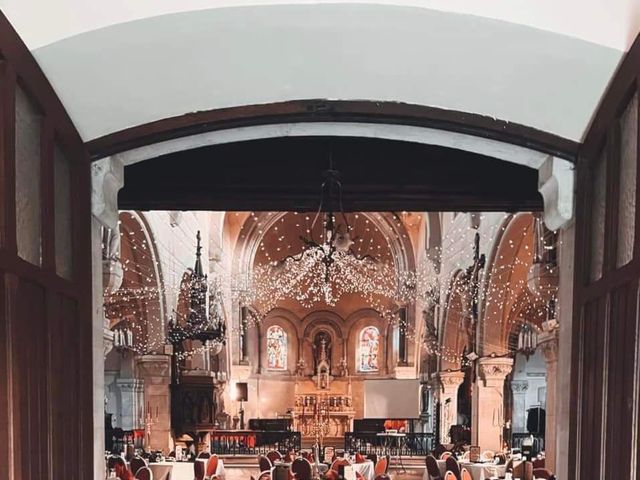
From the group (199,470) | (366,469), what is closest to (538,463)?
(366,469)

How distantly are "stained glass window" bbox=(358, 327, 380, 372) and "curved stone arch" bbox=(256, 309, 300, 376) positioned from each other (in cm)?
229

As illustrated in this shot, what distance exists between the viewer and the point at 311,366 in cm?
2456

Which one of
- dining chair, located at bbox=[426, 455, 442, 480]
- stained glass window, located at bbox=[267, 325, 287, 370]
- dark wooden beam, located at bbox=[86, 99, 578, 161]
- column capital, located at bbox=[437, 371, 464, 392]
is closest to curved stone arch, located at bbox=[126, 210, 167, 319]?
dining chair, located at bbox=[426, 455, 442, 480]

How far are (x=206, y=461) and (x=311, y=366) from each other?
1346cm

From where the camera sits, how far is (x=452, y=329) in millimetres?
16219

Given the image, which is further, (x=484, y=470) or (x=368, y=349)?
(x=368, y=349)

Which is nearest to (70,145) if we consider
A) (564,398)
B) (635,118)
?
(635,118)

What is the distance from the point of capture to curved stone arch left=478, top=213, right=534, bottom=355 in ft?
38.4

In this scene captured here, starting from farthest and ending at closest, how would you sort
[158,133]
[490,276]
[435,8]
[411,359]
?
[411,359] < [490,276] < [158,133] < [435,8]

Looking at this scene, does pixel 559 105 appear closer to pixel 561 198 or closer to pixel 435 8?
pixel 561 198

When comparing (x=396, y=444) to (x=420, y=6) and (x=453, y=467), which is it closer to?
(x=453, y=467)

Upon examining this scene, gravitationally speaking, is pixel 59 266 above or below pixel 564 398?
above

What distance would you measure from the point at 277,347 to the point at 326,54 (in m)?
23.1

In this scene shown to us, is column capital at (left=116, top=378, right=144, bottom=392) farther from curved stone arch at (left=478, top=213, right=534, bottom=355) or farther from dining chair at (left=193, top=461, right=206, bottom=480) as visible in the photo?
curved stone arch at (left=478, top=213, right=534, bottom=355)
